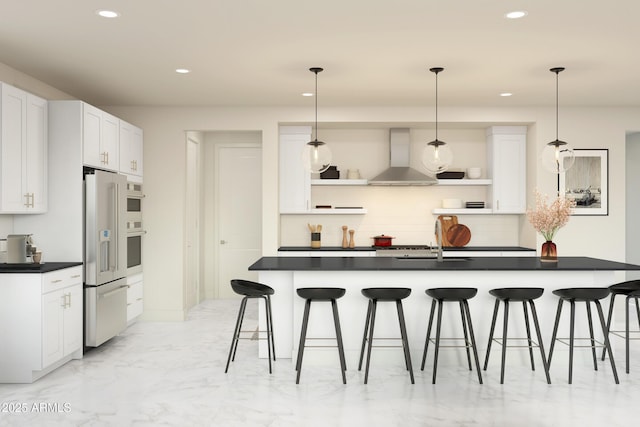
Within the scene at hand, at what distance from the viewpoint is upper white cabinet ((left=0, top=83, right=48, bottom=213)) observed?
15.0 feet

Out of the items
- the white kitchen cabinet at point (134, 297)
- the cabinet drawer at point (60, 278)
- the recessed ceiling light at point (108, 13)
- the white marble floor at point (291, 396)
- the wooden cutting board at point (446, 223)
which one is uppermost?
the recessed ceiling light at point (108, 13)

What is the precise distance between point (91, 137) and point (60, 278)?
4.87 feet

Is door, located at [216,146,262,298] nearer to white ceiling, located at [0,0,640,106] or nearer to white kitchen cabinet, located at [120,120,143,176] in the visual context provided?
white kitchen cabinet, located at [120,120,143,176]

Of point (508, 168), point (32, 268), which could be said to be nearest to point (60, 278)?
point (32, 268)

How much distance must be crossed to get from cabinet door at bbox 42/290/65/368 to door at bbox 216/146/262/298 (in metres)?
4.03

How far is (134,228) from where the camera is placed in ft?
21.5

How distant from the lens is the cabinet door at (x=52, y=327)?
14.9 feet

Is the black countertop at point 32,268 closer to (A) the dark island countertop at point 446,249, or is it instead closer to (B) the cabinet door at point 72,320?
(B) the cabinet door at point 72,320

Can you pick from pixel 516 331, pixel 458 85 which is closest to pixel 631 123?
pixel 458 85

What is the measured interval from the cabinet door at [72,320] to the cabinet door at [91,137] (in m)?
1.23

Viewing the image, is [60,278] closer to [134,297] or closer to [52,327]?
[52,327]

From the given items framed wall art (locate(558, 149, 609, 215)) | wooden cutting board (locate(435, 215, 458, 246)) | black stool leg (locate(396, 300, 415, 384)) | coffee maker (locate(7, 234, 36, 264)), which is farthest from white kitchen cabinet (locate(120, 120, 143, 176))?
framed wall art (locate(558, 149, 609, 215))

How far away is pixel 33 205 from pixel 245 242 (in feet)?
13.3

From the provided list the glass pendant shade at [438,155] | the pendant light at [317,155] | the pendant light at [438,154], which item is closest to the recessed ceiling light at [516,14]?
the pendant light at [438,154]
